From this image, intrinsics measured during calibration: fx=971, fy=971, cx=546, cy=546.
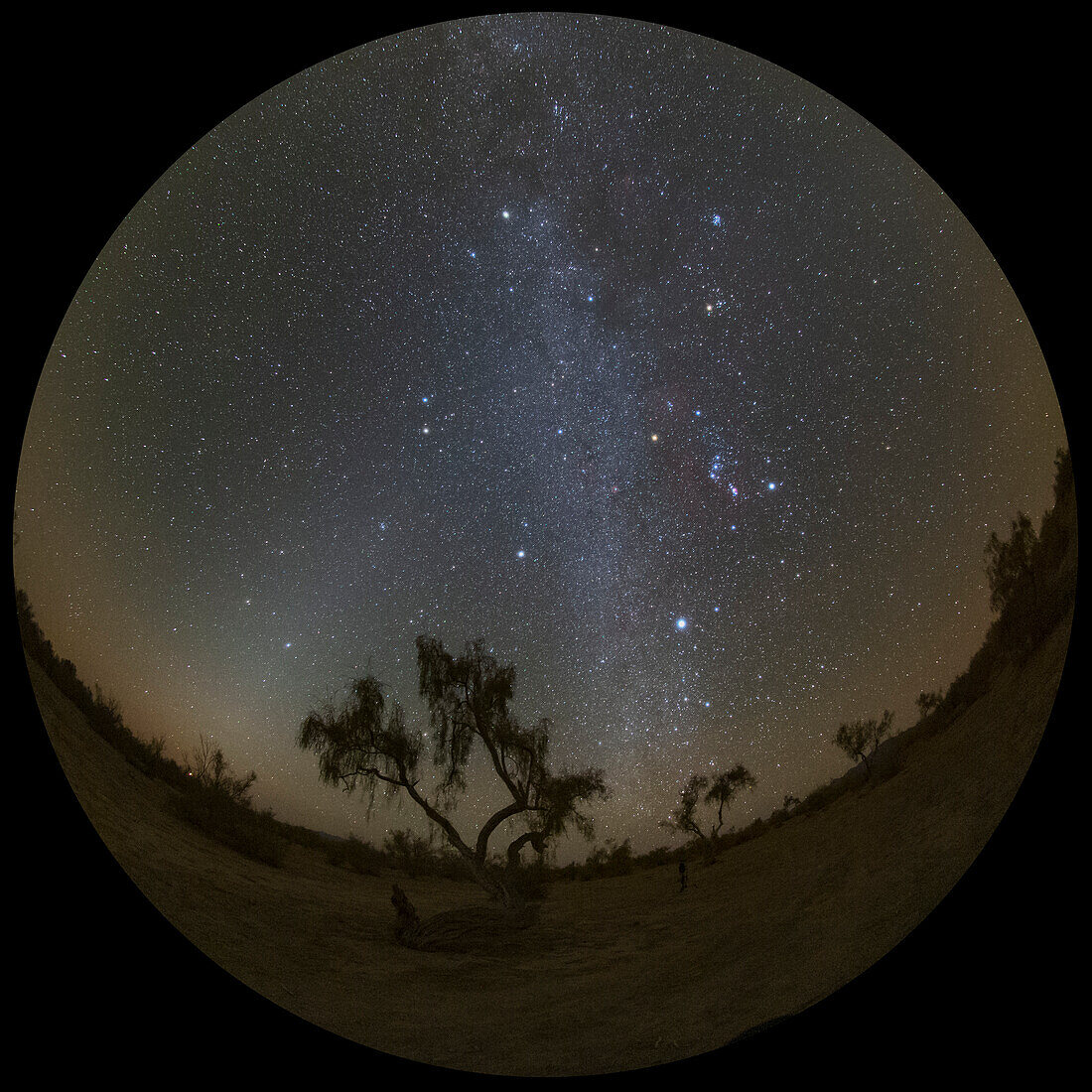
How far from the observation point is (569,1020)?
664 cm

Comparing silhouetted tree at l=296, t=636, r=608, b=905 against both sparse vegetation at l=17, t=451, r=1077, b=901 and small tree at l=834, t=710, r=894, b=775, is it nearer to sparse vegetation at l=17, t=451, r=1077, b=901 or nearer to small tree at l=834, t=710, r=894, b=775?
sparse vegetation at l=17, t=451, r=1077, b=901

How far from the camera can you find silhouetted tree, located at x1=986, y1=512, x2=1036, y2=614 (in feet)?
21.9

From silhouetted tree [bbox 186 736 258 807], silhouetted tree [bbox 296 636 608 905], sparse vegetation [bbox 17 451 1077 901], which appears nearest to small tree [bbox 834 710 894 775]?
sparse vegetation [bbox 17 451 1077 901]

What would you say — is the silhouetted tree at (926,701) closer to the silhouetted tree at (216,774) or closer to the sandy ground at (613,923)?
the sandy ground at (613,923)

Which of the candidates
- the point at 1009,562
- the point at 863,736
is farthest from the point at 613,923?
the point at 1009,562

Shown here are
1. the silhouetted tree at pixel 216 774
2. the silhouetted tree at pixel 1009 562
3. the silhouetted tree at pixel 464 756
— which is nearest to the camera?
the silhouetted tree at pixel 464 756

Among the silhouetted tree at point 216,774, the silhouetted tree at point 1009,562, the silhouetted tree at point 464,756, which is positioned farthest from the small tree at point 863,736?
the silhouetted tree at point 216,774

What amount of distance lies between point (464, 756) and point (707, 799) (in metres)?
1.65

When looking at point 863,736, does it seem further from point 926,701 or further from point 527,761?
point 527,761

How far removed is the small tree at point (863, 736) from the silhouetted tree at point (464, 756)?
5.54ft

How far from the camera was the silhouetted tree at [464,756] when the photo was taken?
20.9ft

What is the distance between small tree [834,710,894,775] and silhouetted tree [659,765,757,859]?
0.68 metres

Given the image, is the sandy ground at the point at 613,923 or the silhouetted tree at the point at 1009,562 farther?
the silhouetted tree at the point at 1009,562

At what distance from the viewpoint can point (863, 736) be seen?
21.6 ft
